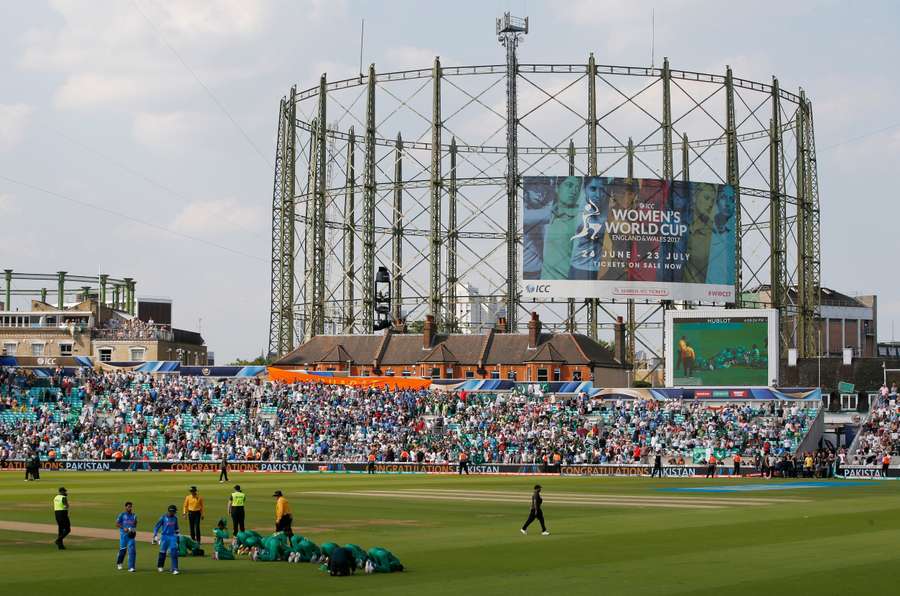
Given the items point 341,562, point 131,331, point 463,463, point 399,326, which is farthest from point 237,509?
point 131,331

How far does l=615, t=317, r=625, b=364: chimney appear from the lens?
91.5 m

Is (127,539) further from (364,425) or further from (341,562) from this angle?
(364,425)

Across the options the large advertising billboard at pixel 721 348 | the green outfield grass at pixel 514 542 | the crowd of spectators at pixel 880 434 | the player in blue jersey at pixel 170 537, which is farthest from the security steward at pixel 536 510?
the large advertising billboard at pixel 721 348

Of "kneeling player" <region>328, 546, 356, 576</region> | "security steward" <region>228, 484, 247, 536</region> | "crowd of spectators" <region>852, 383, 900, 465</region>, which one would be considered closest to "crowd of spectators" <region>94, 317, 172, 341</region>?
"crowd of spectators" <region>852, 383, 900, 465</region>

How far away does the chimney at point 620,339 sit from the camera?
91531 millimetres

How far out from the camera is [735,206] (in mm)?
89188

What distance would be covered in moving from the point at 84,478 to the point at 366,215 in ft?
140

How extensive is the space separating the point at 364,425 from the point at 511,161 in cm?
2442

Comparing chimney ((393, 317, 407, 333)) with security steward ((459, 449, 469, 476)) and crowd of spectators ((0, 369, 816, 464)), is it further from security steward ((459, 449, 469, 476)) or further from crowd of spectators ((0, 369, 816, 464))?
security steward ((459, 449, 469, 476))

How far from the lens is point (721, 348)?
77.2 metres

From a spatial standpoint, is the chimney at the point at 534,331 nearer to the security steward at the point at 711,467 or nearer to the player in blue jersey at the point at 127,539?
the security steward at the point at 711,467

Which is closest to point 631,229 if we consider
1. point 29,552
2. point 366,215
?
point 366,215

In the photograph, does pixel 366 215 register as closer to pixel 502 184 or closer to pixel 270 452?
pixel 502 184

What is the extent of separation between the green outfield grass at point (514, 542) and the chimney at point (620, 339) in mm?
42650
